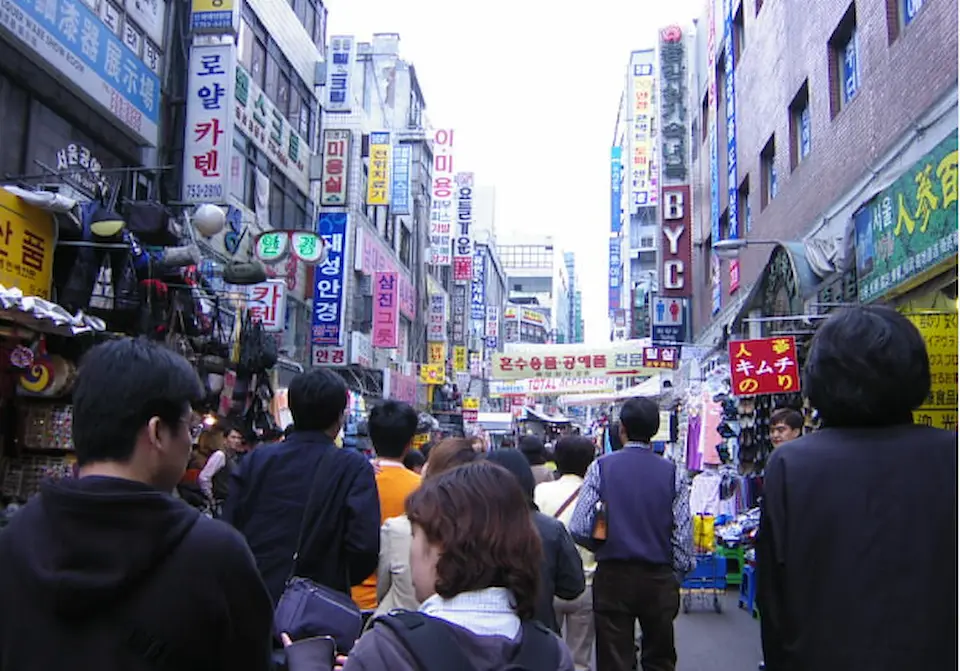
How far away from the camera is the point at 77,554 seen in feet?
5.52

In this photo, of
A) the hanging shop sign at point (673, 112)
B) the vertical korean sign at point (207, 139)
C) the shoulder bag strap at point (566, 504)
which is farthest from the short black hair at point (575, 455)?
the hanging shop sign at point (673, 112)

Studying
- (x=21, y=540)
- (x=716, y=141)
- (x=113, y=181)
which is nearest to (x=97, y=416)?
(x=21, y=540)

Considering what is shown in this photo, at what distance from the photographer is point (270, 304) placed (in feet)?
52.2

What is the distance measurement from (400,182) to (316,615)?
86.4ft

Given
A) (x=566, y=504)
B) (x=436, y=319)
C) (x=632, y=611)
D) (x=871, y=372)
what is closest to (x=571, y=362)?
(x=436, y=319)

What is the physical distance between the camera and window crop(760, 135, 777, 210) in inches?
647

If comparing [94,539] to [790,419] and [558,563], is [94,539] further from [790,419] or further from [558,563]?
[790,419]

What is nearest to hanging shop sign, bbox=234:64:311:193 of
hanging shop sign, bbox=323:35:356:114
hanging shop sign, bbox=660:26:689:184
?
hanging shop sign, bbox=323:35:356:114

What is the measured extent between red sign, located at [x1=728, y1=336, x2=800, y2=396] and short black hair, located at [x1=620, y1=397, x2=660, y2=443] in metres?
5.41

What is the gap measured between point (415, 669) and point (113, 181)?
12.3m

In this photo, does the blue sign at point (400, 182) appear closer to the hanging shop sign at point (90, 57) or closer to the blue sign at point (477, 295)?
the hanging shop sign at point (90, 57)

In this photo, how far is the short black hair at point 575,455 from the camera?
5957 millimetres

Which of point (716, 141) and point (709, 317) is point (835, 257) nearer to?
point (716, 141)

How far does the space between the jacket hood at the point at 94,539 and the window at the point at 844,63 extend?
38.7 ft
